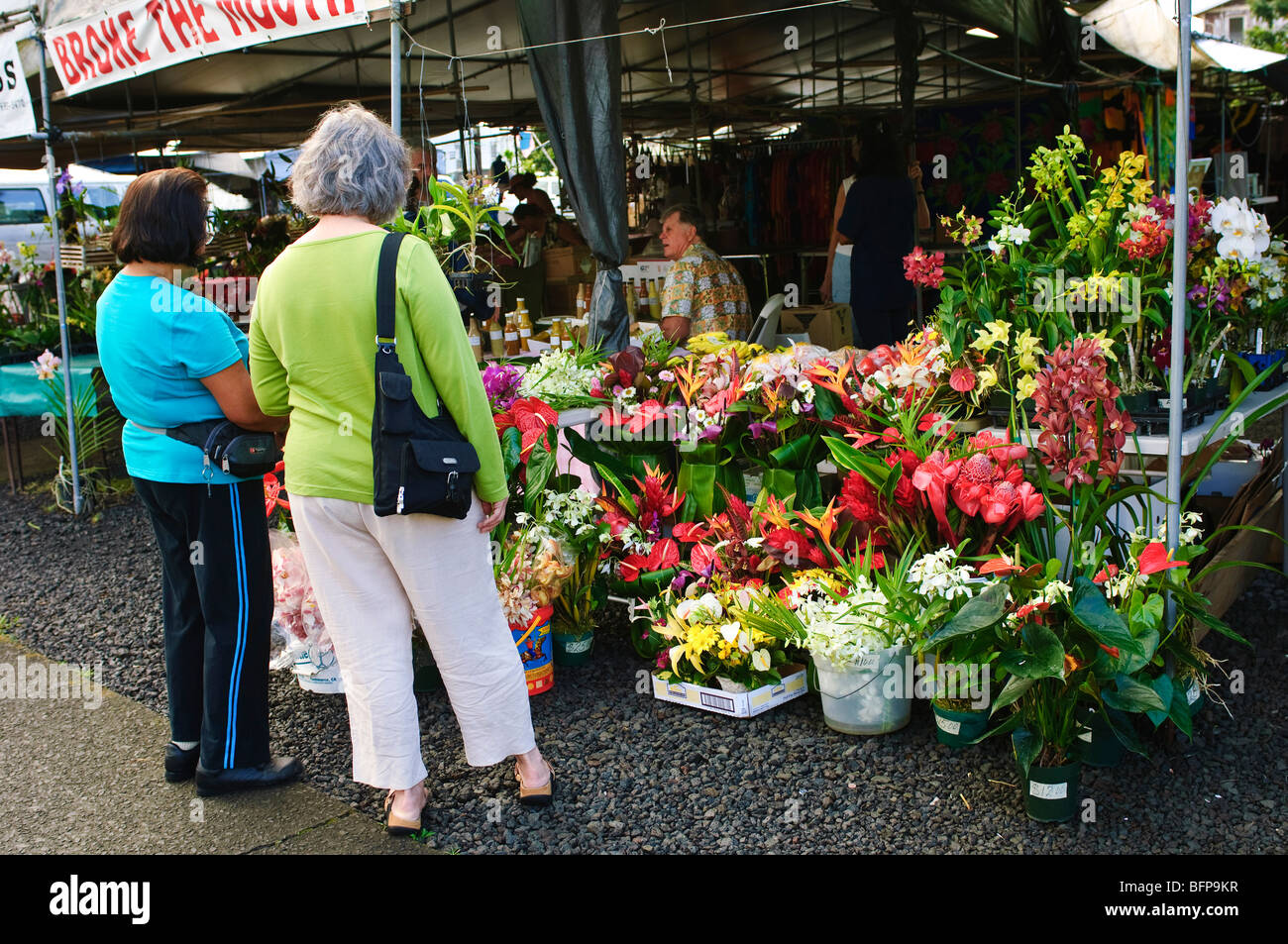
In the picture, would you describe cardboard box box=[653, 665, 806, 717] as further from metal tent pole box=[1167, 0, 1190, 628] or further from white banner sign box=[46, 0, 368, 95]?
white banner sign box=[46, 0, 368, 95]

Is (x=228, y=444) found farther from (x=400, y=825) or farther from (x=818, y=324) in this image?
(x=818, y=324)

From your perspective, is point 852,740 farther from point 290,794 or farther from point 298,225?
point 298,225

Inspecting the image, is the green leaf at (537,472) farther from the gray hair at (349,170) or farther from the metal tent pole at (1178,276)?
the metal tent pole at (1178,276)

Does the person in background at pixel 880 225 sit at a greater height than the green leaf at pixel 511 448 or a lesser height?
greater

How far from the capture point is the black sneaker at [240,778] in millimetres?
3211

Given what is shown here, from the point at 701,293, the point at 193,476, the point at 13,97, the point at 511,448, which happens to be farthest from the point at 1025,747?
the point at 13,97

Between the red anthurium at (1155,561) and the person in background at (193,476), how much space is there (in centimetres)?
235

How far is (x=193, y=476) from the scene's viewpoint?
3.03 metres

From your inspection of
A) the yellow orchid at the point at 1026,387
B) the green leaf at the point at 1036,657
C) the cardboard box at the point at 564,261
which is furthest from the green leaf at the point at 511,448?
the cardboard box at the point at 564,261

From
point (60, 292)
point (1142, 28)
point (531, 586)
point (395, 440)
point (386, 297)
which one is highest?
point (1142, 28)

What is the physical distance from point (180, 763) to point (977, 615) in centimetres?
234

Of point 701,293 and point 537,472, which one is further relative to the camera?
point 701,293

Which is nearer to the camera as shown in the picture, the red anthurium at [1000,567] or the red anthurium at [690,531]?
the red anthurium at [1000,567]

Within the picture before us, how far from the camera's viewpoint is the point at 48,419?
24.6 ft
